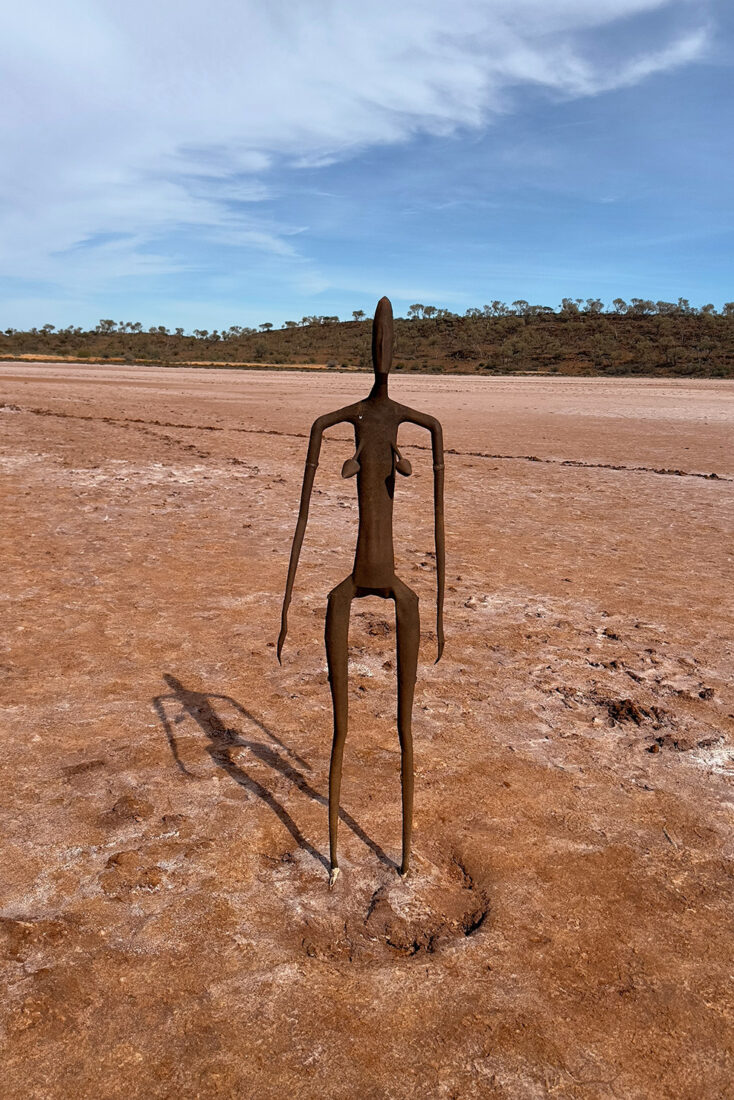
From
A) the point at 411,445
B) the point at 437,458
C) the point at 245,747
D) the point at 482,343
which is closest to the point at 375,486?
the point at 437,458

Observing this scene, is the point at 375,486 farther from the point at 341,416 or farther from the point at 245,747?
the point at 245,747

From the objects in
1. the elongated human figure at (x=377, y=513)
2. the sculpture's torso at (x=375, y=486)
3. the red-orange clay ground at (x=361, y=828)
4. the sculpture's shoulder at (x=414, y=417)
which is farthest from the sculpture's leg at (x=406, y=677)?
the sculpture's shoulder at (x=414, y=417)

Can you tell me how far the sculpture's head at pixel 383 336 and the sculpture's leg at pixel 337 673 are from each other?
78 centimetres

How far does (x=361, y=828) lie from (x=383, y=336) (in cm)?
211

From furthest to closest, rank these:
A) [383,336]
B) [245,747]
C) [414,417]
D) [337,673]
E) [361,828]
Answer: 1. [245,747]
2. [361,828]
3. [337,673]
4. [414,417]
5. [383,336]

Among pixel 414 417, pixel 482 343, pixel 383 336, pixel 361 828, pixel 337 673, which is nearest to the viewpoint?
pixel 383 336

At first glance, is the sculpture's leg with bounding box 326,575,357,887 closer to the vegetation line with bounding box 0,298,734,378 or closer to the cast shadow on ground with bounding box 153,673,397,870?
the cast shadow on ground with bounding box 153,673,397,870

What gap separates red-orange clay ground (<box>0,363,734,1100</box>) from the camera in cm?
245

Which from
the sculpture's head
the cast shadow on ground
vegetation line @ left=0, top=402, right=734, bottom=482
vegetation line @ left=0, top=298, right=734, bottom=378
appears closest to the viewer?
the sculpture's head

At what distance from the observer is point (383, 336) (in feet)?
9.22

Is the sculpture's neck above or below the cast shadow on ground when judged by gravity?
above

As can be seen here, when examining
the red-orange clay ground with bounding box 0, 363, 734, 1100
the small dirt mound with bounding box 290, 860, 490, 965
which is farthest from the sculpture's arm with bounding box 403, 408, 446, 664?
the red-orange clay ground with bounding box 0, 363, 734, 1100

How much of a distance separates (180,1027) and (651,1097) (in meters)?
1.38

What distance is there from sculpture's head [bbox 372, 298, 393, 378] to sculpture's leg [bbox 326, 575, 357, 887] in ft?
2.55
